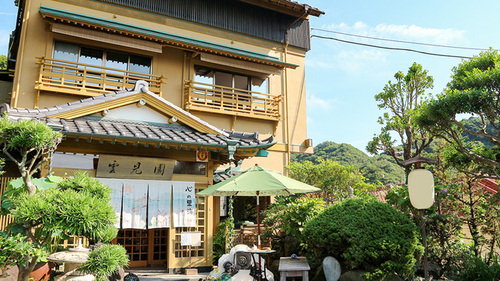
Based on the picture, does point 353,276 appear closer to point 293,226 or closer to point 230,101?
point 293,226

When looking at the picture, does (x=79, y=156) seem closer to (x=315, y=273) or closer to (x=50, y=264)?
(x=50, y=264)

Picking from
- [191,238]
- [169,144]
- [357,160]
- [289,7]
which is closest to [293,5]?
[289,7]

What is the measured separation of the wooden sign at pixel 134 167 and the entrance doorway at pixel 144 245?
2.87 meters

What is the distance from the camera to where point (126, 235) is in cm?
1103

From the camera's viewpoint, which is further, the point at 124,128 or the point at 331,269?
the point at 124,128

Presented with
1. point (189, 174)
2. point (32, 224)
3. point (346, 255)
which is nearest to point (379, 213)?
point (346, 255)

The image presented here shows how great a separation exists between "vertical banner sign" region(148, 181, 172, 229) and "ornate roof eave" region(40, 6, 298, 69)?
652 cm

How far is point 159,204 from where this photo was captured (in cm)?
917

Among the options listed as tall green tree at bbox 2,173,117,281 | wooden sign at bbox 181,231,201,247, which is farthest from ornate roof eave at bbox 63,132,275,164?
tall green tree at bbox 2,173,117,281

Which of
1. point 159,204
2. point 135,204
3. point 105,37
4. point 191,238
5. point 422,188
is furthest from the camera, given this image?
point 105,37

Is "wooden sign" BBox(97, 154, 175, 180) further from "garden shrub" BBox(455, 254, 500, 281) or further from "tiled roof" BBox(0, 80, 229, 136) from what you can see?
"garden shrub" BBox(455, 254, 500, 281)

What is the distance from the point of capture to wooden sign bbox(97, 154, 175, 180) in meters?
8.70

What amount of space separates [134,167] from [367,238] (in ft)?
19.3

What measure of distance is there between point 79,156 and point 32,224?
4642mm
